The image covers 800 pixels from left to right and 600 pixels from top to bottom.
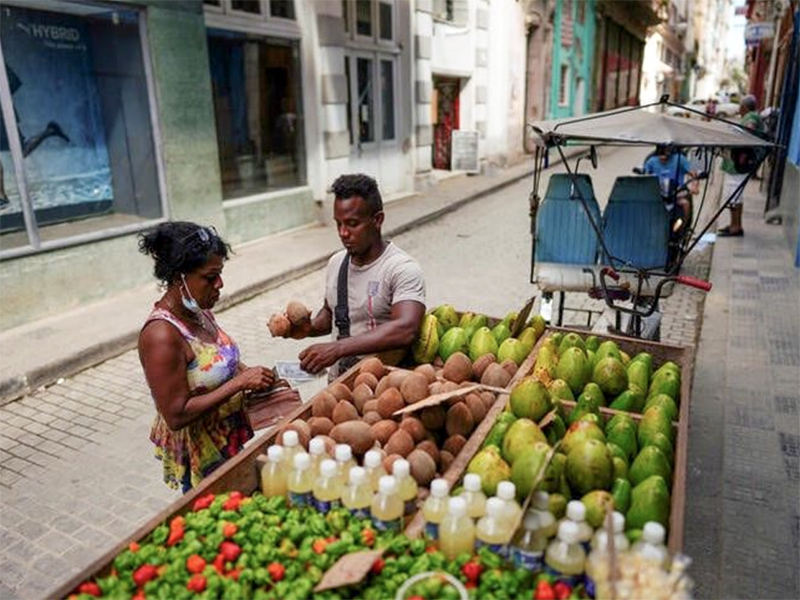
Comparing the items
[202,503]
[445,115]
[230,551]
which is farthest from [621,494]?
[445,115]

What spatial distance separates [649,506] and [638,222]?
3.66 metres

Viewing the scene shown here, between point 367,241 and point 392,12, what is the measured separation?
1206 cm

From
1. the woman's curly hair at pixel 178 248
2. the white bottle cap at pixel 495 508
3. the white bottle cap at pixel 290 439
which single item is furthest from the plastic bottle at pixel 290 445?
the woman's curly hair at pixel 178 248

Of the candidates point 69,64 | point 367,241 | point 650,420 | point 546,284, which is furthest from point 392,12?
point 650,420

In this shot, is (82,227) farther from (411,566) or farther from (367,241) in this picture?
(411,566)

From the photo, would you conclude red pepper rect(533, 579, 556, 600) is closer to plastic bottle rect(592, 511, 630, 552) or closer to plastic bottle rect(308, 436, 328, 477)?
plastic bottle rect(592, 511, 630, 552)

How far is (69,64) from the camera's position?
292 inches

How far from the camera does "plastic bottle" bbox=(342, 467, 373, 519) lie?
6.35 ft

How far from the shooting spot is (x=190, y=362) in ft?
8.50

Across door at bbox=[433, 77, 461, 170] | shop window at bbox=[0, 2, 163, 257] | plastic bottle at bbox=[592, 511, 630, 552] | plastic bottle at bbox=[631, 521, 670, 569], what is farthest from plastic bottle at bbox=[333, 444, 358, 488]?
door at bbox=[433, 77, 461, 170]

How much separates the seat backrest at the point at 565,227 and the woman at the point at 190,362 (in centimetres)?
335

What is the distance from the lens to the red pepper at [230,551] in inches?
70.1

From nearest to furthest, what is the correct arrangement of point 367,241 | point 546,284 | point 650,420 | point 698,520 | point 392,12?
point 650,420 → point 367,241 → point 698,520 → point 546,284 → point 392,12

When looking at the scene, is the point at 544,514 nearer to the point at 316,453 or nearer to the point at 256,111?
the point at 316,453
